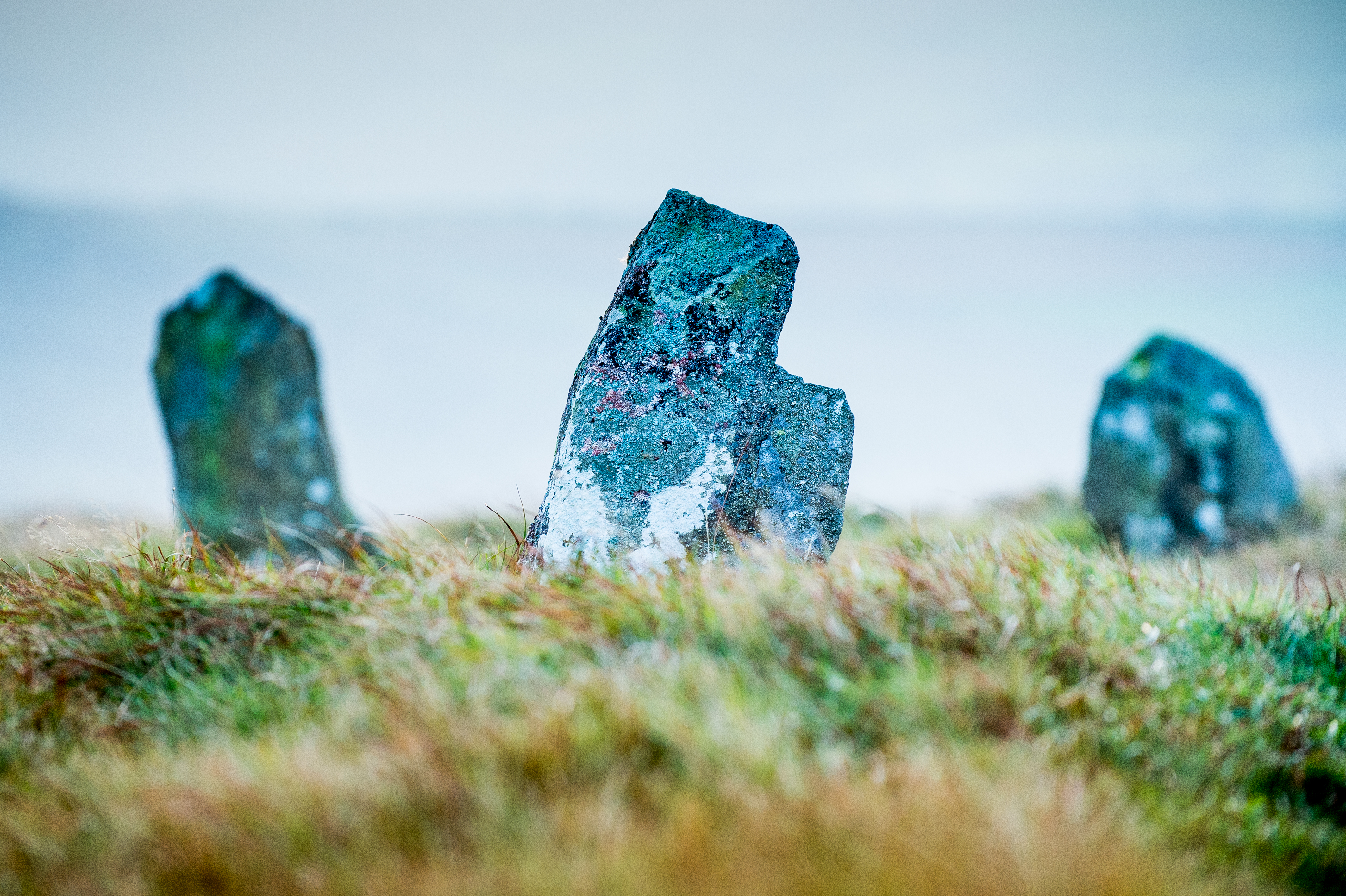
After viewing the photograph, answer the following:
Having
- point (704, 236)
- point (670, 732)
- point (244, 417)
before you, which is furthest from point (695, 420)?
point (244, 417)

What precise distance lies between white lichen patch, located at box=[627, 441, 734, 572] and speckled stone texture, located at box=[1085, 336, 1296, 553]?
25.9 feet

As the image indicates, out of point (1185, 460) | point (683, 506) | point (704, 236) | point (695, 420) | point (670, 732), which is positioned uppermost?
point (704, 236)

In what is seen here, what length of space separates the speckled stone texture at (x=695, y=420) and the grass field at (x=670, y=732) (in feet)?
1.35

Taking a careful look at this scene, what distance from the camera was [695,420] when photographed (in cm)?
367

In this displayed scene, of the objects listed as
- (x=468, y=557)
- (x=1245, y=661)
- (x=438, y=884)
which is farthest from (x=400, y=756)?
(x=1245, y=661)

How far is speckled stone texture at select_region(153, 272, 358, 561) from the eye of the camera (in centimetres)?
905

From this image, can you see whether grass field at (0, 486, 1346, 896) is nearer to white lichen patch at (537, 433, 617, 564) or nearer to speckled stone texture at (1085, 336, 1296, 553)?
white lichen patch at (537, 433, 617, 564)

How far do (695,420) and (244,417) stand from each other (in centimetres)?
726

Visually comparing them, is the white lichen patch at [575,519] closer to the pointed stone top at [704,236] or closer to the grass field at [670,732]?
the grass field at [670,732]

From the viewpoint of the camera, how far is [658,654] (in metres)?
2.41

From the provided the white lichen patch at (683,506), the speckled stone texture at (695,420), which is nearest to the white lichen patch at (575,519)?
the speckled stone texture at (695,420)

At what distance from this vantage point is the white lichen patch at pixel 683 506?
353 cm

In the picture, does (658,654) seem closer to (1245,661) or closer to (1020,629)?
(1020,629)

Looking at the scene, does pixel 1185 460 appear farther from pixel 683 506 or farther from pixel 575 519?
pixel 575 519
